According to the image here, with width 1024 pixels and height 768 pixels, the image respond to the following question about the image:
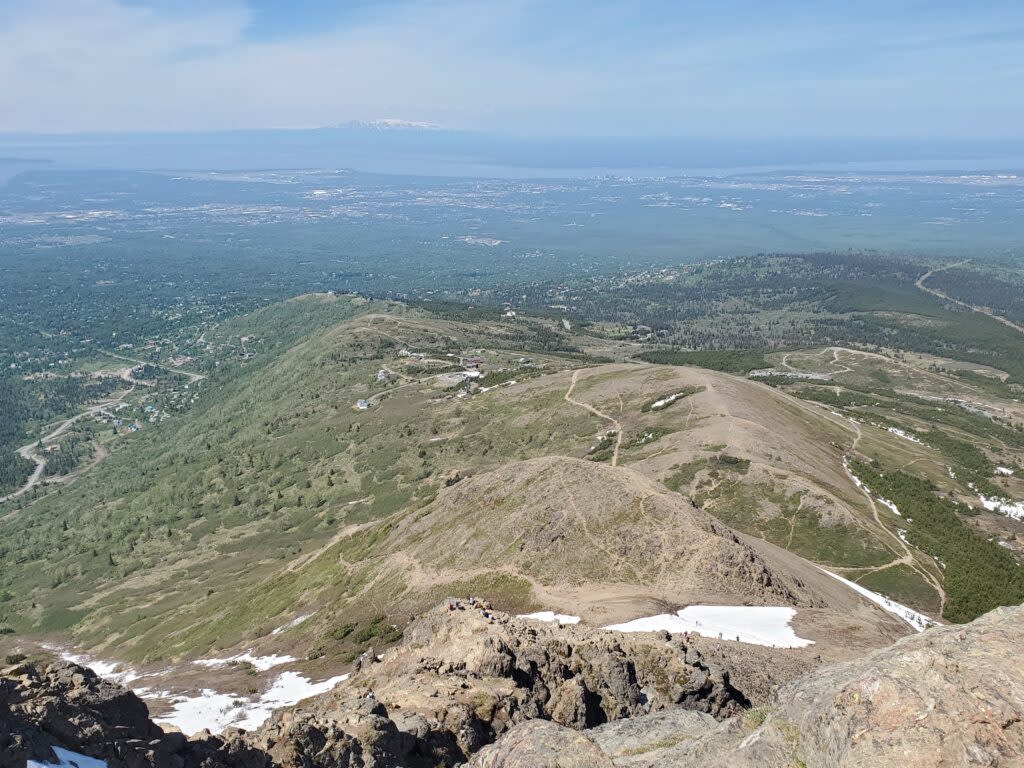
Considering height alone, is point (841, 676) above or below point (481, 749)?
above

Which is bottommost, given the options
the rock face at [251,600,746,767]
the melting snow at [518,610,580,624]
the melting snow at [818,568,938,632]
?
the melting snow at [818,568,938,632]

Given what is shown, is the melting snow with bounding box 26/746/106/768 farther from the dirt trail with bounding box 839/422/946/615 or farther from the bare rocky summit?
the dirt trail with bounding box 839/422/946/615

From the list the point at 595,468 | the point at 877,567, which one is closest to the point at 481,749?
the point at 595,468

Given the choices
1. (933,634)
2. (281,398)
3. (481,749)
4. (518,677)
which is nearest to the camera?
(933,634)

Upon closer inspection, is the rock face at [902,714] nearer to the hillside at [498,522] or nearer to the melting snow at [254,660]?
the hillside at [498,522]

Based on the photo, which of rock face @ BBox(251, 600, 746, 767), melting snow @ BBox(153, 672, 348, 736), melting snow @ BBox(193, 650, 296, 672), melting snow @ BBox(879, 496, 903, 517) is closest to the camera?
rock face @ BBox(251, 600, 746, 767)

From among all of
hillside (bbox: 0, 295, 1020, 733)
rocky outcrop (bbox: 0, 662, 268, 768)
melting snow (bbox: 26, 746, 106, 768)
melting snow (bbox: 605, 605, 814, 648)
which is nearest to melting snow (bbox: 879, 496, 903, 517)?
hillside (bbox: 0, 295, 1020, 733)

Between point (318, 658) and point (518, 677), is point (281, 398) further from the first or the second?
point (518, 677)
